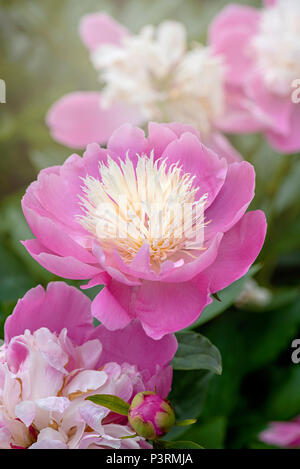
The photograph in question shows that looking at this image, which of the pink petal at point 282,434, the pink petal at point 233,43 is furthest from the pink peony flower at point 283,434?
the pink petal at point 233,43

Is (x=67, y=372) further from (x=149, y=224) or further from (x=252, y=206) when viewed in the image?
(x=252, y=206)

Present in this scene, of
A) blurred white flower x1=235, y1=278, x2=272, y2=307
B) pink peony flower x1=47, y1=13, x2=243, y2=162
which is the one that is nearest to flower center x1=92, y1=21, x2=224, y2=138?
pink peony flower x1=47, y1=13, x2=243, y2=162

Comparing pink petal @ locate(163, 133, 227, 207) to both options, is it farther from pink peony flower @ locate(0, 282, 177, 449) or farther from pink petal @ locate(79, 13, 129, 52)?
pink petal @ locate(79, 13, 129, 52)

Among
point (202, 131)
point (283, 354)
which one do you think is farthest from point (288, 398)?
point (202, 131)

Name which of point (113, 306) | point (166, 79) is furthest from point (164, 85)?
point (113, 306)

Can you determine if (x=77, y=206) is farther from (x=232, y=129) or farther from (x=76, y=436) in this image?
(x=232, y=129)

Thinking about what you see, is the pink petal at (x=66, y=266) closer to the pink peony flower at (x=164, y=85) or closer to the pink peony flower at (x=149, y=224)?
the pink peony flower at (x=149, y=224)
